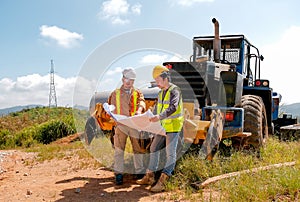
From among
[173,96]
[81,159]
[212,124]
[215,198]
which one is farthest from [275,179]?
[81,159]

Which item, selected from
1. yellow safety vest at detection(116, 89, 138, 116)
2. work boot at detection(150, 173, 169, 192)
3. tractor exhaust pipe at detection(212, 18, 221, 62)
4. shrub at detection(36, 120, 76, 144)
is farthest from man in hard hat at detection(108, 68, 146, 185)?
shrub at detection(36, 120, 76, 144)

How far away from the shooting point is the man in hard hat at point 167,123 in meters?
4.88

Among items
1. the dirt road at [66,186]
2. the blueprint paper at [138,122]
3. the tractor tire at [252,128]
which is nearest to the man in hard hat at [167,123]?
the blueprint paper at [138,122]

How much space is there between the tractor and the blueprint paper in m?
0.59

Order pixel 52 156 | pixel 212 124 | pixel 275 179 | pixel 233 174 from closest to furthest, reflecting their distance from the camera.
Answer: pixel 275 179 < pixel 233 174 < pixel 212 124 < pixel 52 156

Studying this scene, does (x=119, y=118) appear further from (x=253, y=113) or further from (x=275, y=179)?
(x=253, y=113)

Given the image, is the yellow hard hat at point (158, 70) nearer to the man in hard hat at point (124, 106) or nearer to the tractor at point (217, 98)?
the man in hard hat at point (124, 106)

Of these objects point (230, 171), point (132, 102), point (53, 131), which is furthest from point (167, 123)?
point (53, 131)

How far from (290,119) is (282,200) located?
8836 millimetres

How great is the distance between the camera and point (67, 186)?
205 inches

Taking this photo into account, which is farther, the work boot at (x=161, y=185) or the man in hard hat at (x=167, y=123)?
the man in hard hat at (x=167, y=123)

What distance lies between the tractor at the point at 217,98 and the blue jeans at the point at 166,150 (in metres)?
0.43

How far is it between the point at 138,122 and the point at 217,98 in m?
2.43

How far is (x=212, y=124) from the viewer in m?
5.36
